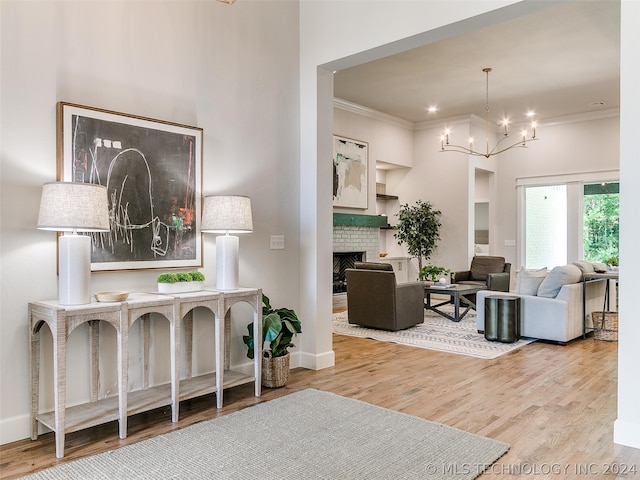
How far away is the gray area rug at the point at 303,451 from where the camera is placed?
2240 mm

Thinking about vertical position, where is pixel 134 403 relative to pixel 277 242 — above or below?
below

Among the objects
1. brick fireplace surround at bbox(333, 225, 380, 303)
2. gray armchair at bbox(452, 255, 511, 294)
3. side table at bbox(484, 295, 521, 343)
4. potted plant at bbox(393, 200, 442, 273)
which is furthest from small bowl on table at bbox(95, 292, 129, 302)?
potted plant at bbox(393, 200, 442, 273)

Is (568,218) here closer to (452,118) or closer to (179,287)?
(452,118)

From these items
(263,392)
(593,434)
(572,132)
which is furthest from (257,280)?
(572,132)

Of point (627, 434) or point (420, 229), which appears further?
point (420, 229)

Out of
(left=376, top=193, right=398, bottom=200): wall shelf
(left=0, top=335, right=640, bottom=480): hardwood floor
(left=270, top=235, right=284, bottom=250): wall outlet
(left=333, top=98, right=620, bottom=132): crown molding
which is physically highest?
(left=333, top=98, right=620, bottom=132): crown molding

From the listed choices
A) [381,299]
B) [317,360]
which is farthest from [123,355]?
[381,299]

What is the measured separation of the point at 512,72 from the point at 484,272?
A: 3246mm

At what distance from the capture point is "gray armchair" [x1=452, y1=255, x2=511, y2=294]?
7672 millimetres

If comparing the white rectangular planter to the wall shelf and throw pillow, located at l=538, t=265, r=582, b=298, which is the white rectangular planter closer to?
throw pillow, located at l=538, t=265, r=582, b=298

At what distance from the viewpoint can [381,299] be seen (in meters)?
5.78

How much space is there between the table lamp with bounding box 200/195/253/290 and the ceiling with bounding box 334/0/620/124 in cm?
341

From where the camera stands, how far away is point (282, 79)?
4.14 meters

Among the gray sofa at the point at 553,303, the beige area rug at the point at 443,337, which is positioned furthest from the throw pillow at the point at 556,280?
the beige area rug at the point at 443,337
